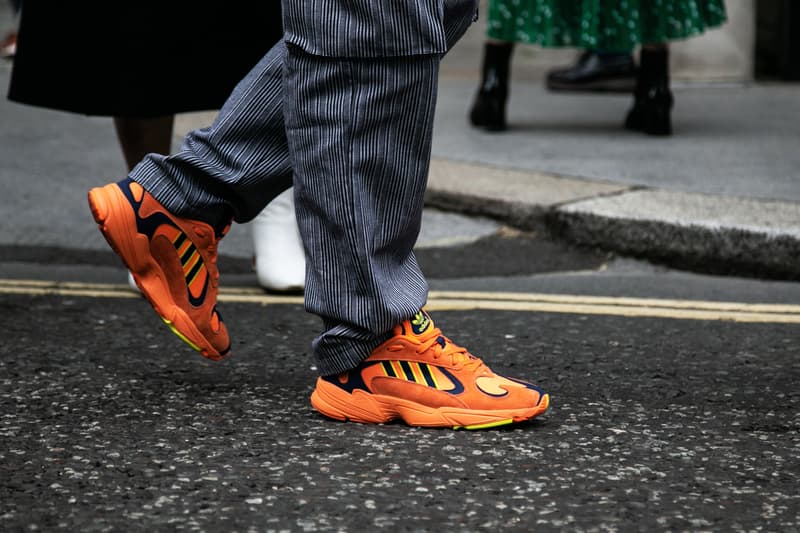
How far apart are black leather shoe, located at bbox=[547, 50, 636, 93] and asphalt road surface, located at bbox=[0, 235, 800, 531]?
367 centimetres

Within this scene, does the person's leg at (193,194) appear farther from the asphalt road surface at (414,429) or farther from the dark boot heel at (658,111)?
the dark boot heel at (658,111)

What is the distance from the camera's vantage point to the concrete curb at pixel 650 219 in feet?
11.0

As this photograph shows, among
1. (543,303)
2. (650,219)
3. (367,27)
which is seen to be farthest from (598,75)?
(367,27)

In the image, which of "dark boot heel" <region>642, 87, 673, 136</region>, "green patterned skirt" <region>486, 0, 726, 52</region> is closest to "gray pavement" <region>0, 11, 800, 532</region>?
"dark boot heel" <region>642, 87, 673, 136</region>

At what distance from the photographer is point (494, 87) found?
A: 5.28 meters

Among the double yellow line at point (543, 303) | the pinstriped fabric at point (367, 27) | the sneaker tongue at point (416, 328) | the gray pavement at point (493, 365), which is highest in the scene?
the pinstriped fabric at point (367, 27)

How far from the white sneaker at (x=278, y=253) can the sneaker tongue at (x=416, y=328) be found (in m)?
1.06

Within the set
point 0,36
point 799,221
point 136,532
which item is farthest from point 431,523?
point 0,36

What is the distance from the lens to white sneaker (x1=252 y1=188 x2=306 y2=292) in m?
3.08

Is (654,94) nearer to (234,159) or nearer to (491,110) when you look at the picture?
(491,110)

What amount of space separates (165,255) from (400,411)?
0.48 m

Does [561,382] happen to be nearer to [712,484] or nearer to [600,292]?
[712,484]

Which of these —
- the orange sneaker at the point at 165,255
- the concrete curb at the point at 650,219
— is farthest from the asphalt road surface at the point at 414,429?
the concrete curb at the point at 650,219

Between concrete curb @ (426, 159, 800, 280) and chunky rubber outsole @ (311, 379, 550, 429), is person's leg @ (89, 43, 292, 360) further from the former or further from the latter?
concrete curb @ (426, 159, 800, 280)
